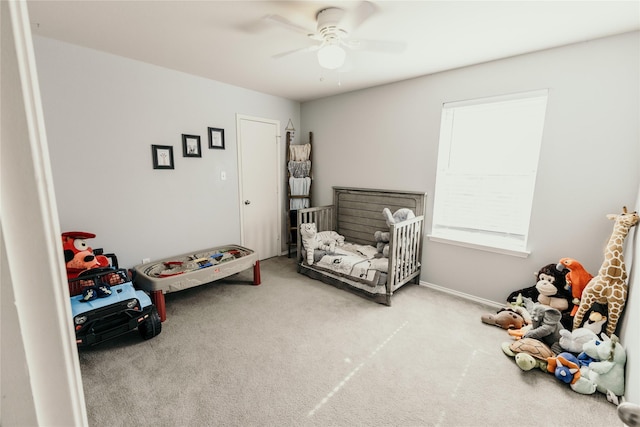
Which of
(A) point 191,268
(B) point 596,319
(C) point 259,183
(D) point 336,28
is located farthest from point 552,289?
(C) point 259,183

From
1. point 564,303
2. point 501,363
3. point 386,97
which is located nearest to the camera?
point 501,363

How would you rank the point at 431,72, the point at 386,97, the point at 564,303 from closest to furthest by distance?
the point at 564,303 → the point at 431,72 → the point at 386,97

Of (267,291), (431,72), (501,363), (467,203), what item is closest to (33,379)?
(501,363)

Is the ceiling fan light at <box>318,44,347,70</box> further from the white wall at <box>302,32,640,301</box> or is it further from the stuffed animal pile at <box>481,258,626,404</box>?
the stuffed animal pile at <box>481,258,626,404</box>

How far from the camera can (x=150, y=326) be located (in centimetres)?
228

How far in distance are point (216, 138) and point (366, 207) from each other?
2080mm

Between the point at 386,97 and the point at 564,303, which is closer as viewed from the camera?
the point at 564,303

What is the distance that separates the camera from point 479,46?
2352mm

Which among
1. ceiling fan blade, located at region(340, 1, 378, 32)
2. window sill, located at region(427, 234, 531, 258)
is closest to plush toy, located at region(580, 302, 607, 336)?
window sill, located at region(427, 234, 531, 258)

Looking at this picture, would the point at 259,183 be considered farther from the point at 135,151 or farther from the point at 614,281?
the point at 614,281

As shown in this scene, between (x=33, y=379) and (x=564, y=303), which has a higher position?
(x=33, y=379)

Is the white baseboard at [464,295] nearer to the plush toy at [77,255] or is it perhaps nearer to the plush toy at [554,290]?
the plush toy at [554,290]

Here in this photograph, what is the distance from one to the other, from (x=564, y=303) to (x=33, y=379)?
3068 millimetres

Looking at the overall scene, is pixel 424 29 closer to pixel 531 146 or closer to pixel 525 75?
pixel 525 75
